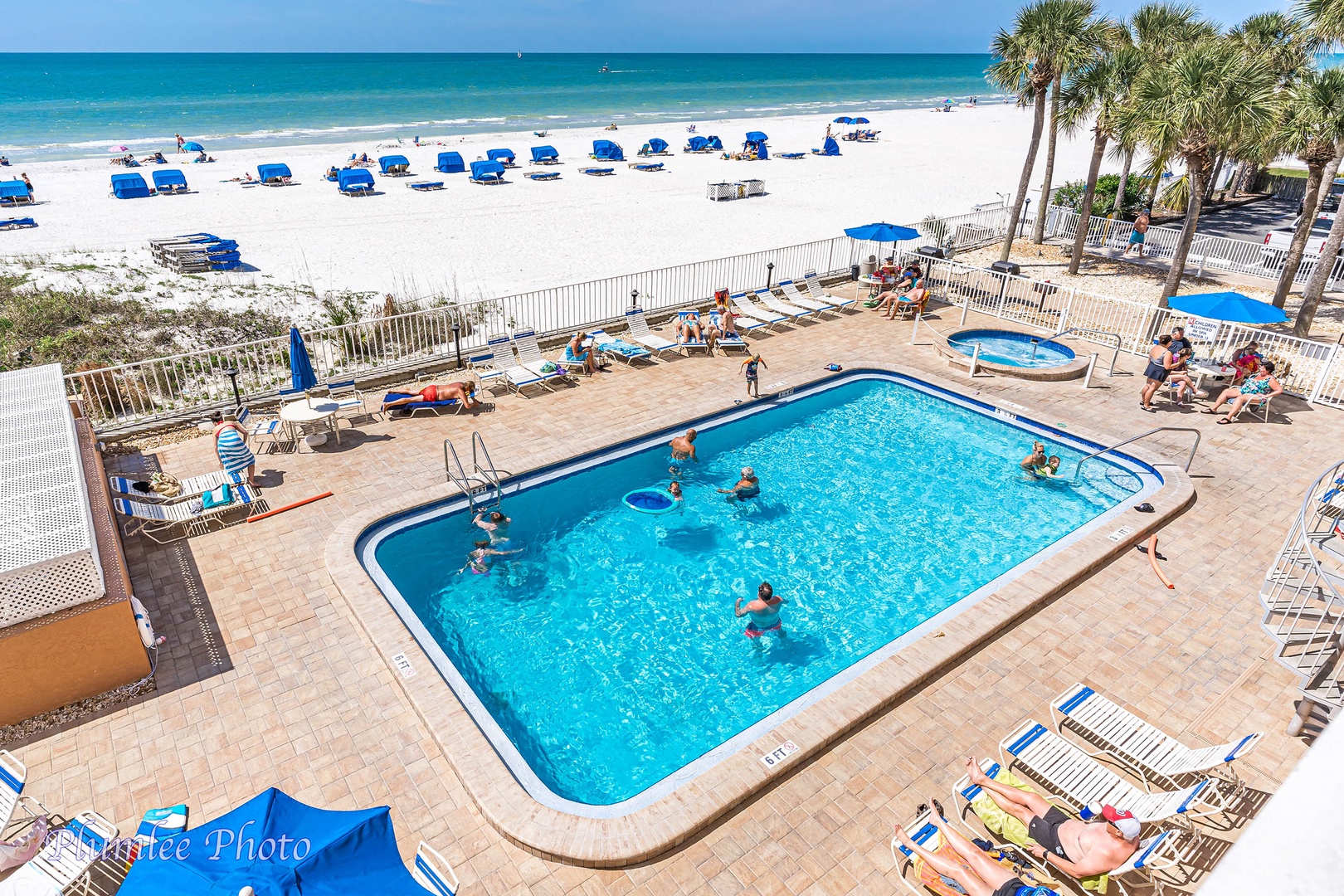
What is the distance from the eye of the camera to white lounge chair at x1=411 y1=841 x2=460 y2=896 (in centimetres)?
→ 622

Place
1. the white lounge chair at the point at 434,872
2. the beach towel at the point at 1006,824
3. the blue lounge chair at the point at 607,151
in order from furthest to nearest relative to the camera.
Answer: the blue lounge chair at the point at 607,151 → the beach towel at the point at 1006,824 → the white lounge chair at the point at 434,872

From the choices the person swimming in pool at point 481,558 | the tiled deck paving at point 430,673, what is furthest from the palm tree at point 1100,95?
the person swimming in pool at point 481,558

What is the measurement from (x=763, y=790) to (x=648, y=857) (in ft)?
4.23

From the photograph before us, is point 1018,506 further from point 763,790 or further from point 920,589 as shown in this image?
point 763,790

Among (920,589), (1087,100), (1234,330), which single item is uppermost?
(1087,100)

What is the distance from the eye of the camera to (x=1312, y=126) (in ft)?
59.8

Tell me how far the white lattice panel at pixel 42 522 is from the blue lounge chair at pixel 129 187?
37.0 metres

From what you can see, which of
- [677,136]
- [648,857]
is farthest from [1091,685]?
[677,136]

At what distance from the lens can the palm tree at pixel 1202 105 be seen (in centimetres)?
1709

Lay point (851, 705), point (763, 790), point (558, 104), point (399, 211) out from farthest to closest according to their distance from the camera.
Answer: point (558, 104) < point (399, 211) < point (851, 705) < point (763, 790)

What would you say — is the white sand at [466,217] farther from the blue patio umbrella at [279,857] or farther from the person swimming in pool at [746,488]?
the blue patio umbrella at [279,857]

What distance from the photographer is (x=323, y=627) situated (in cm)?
912

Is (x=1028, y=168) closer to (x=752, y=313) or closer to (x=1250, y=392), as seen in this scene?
(x=752, y=313)

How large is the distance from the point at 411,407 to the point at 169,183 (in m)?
36.5
